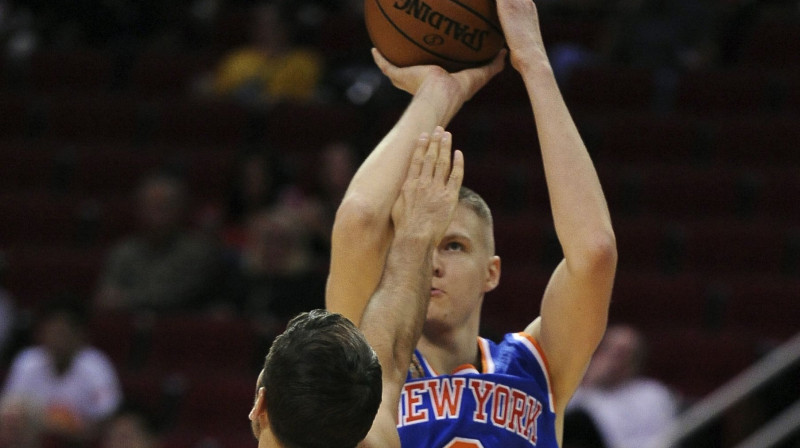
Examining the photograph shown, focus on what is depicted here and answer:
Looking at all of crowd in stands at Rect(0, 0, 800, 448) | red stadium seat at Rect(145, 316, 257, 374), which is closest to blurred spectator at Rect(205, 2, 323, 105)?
crowd in stands at Rect(0, 0, 800, 448)

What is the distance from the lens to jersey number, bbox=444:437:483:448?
8.41ft

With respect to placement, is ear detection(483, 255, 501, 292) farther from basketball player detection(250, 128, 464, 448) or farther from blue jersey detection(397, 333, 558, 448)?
basketball player detection(250, 128, 464, 448)

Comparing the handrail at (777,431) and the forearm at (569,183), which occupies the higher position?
the forearm at (569,183)

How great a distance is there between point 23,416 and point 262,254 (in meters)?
1.50

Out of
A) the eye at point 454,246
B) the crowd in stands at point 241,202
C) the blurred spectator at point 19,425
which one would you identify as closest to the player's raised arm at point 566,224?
the eye at point 454,246

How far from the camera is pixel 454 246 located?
2822 millimetres

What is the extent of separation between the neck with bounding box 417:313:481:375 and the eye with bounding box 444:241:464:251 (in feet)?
0.59

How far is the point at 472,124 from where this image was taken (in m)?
7.96

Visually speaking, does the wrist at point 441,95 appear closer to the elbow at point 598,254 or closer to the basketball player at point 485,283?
the basketball player at point 485,283

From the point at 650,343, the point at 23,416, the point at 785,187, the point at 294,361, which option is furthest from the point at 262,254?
the point at 294,361

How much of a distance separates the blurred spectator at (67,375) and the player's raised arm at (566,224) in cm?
372

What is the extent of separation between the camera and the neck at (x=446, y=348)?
9.16 feet

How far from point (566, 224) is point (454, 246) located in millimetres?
363

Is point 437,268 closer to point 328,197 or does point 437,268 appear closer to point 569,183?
point 569,183
